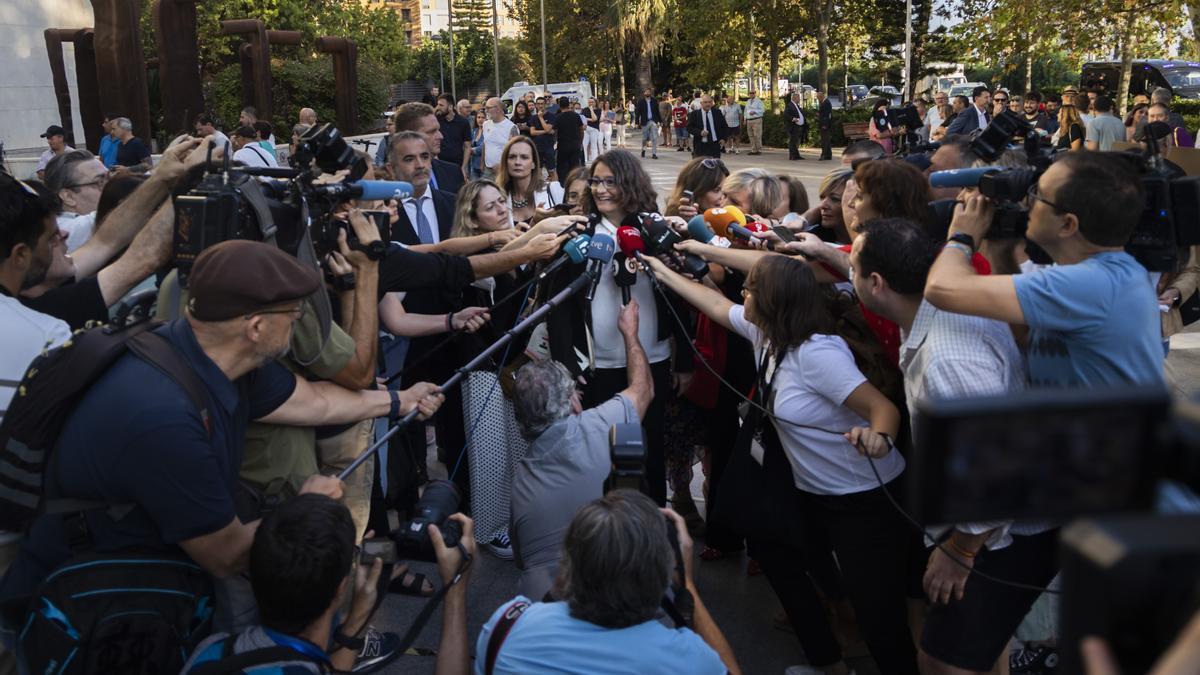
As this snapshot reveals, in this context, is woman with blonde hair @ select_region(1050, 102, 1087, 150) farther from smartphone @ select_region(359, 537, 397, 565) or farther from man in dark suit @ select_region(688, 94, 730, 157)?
smartphone @ select_region(359, 537, 397, 565)

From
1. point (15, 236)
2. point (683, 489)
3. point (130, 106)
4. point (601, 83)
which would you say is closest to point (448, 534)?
point (15, 236)

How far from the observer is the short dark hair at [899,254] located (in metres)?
3.16

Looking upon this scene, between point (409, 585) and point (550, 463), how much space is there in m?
1.35

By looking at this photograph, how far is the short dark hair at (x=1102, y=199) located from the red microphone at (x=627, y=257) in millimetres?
1923

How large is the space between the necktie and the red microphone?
1.59m

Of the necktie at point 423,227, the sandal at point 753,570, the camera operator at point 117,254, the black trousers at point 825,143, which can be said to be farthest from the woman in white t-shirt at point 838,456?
the black trousers at point 825,143

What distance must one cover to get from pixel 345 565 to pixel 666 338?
2.34 m

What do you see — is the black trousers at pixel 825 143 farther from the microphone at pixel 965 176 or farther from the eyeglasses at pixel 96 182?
the microphone at pixel 965 176

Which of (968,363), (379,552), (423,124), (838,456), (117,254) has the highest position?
(423,124)

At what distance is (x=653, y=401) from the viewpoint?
451 cm

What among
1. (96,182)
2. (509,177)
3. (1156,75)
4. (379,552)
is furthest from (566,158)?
(1156,75)

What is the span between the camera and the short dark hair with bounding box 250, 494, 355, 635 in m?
2.51

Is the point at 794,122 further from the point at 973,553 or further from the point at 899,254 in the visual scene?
the point at 973,553

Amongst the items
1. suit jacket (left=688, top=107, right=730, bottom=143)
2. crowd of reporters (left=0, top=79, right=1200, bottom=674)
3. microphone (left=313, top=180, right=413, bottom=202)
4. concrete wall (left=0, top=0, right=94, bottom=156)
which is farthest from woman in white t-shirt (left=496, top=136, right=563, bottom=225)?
suit jacket (left=688, top=107, right=730, bottom=143)
